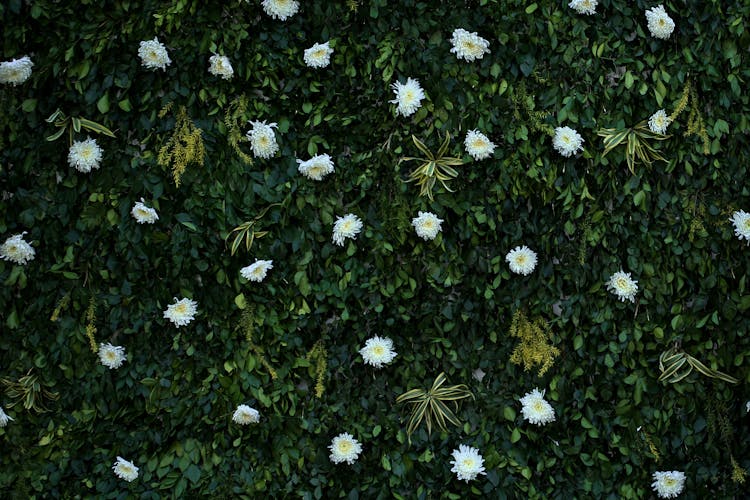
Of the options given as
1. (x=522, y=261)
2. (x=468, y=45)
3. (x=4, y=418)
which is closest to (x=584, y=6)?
(x=468, y=45)

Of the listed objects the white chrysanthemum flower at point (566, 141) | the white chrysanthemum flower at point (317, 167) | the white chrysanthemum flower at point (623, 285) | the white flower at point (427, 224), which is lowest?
the white chrysanthemum flower at point (623, 285)

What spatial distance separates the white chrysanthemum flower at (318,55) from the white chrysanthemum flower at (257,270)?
0.58m

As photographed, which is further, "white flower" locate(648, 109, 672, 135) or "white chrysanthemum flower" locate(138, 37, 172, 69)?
"white flower" locate(648, 109, 672, 135)

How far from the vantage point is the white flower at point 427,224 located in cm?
198

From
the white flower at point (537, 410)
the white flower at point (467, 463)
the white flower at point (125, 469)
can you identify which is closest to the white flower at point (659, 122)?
the white flower at point (537, 410)

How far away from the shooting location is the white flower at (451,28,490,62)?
2.00 meters

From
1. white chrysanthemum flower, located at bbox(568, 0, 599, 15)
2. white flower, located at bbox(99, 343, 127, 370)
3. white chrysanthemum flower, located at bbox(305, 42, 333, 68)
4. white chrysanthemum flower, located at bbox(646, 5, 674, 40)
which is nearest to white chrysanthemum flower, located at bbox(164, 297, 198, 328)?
white flower, located at bbox(99, 343, 127, 370)

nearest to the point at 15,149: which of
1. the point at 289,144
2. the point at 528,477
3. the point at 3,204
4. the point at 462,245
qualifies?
the point at 3,204

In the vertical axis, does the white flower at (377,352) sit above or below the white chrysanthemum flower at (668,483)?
above

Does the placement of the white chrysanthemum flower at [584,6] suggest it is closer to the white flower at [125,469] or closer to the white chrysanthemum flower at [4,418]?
the white flower at [125,469]

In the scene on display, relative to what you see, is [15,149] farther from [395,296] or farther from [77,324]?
[395,296]

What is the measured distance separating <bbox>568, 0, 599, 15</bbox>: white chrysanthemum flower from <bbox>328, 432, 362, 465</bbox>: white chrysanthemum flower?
140 centimetres

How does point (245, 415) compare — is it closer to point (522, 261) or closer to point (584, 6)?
point (522, 261)

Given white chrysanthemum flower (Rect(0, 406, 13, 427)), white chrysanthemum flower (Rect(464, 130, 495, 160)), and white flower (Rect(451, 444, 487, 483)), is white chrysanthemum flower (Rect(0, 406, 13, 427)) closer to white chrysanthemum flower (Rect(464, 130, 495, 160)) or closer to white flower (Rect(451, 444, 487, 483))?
white flower (Rect(451, 444, 487, 483))
